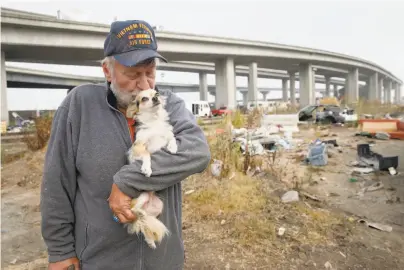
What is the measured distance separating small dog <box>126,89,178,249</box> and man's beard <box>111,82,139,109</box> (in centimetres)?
2

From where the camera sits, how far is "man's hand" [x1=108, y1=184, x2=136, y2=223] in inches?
62.6

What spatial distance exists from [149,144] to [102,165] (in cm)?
30

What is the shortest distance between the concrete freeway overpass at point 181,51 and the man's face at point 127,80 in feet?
83.2

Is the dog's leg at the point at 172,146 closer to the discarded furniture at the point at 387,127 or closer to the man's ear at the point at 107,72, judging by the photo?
the man's ear at the point at 107,72

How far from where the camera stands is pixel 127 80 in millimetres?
1785

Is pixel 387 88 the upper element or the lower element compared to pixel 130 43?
upper

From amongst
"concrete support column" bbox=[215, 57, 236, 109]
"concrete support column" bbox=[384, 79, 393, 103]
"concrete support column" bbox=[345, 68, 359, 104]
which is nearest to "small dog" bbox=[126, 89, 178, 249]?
"concrete support column" bbox=[215, 57, 236, 109]

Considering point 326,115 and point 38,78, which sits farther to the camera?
point 38,78

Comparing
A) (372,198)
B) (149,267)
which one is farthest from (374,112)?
(149,267)

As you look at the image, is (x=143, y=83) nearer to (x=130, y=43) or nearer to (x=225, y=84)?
(x=130, y=43)

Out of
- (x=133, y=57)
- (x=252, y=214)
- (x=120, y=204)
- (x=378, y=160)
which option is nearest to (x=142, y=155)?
(x=120, y=204)

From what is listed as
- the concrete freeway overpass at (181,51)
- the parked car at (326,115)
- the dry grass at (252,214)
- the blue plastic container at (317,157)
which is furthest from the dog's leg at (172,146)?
the concrete freeway overpass at (181,51)

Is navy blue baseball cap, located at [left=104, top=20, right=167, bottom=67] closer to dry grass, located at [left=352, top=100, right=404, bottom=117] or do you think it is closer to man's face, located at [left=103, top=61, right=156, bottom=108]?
man's face, located at [left=103, top=61, right=156, bottom=108]

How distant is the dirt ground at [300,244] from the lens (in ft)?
12.5
